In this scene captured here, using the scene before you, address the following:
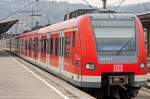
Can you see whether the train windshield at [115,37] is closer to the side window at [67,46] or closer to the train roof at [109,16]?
the train roof at [109,16]

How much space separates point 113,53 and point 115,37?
20.8 inches

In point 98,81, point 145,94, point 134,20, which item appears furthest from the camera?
point 145,94

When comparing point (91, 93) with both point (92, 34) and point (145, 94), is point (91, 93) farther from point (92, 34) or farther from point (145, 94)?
point (145, 94)

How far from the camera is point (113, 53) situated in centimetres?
1409

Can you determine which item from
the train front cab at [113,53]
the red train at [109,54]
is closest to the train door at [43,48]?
the red train at [109,54]

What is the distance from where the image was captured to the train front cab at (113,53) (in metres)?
13.8

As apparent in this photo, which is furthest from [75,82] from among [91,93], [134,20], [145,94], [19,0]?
[19,0]

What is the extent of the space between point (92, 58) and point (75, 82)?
1.35 m

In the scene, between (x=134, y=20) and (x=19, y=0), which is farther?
(x=19, y=0)

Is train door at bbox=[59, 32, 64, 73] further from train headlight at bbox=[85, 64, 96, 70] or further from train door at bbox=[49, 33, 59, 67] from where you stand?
train headlight at bbox=[85, 64, 96, 70]

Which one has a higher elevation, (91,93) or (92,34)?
(92,34)

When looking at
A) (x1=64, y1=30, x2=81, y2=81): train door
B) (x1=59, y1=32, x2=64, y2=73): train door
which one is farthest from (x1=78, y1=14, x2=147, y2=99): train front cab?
(x1=59, y1=32, x2=64, y2=73): train door

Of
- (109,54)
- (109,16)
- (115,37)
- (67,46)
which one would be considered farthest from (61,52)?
(109,54)

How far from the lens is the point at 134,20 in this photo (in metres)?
14.7
